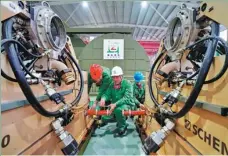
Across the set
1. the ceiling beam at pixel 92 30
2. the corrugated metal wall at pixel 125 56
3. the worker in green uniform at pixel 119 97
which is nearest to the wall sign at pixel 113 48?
the corrugated metal wall at pixel 125 56

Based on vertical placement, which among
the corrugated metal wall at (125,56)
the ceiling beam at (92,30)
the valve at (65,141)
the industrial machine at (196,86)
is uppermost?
the ceiling beam at (92,30)

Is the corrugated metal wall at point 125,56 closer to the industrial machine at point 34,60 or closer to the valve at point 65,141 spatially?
the industrial machine at point 34,60

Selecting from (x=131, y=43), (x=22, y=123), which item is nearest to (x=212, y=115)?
(x=22, y=123)

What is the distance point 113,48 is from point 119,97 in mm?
2805

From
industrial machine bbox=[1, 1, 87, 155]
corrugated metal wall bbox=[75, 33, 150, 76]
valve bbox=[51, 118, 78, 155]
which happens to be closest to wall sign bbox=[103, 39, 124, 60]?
corrugated metal wall bbox=[75, 33, 150, 76]

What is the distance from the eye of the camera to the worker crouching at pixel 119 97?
3266mm

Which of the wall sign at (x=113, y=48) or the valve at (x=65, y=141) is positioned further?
the wall sign at (x=113, y=48)

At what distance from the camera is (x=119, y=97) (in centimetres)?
354

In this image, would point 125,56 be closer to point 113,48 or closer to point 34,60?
point 113,48

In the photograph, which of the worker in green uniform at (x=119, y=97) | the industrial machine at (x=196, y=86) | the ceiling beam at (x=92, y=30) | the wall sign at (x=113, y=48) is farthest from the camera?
the wall sign at (x=113, y=48)

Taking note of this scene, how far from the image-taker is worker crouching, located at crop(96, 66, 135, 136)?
327 centimetres

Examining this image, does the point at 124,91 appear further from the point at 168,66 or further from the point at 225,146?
the point at 225,146

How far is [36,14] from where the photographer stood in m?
1.75

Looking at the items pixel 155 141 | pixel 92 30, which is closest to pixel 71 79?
pixel 155 141
